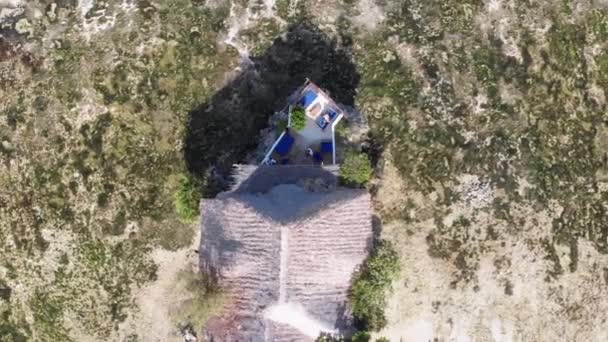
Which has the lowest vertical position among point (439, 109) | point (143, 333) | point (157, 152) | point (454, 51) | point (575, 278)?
point (143, 333)

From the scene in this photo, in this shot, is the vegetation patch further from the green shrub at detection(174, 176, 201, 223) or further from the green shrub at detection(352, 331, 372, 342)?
the green shrub at detection(352, 331, 372, 342)

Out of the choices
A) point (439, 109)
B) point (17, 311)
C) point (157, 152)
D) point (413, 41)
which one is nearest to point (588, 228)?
point (439, 109)

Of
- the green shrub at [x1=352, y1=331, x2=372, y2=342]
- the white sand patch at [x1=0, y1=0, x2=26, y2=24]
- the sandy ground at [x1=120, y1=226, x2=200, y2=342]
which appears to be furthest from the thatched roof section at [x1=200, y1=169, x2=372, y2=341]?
the white sand patch at [x1=0, y1=0, x2=26, y2=24]

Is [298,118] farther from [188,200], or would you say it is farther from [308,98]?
[188,200]

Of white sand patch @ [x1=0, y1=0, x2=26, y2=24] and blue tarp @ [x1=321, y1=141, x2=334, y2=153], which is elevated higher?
white sand patch @ [x1=0, y1=0, x2=26, y2=24]

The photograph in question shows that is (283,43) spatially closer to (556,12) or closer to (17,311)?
(556,12)

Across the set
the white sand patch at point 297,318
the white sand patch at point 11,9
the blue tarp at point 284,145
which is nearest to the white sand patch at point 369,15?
the blue tarp at point 284,145
